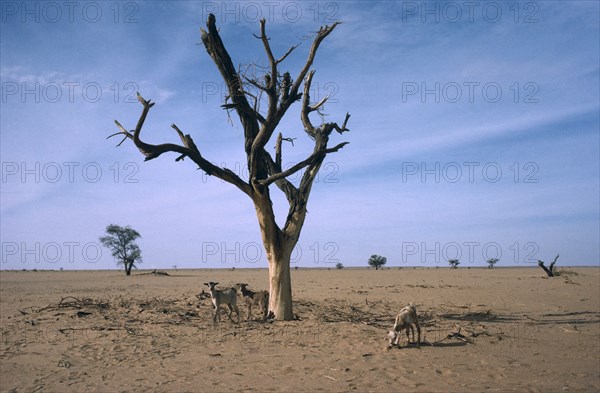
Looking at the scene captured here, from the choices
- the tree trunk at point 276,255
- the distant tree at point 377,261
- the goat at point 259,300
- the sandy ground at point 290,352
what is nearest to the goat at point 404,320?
the sandy ground at point 290,352

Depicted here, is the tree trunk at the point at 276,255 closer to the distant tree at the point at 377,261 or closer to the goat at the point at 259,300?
the goat at the point at 259,300

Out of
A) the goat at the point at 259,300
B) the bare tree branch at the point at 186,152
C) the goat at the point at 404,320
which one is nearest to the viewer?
the goat at the point at 404,320

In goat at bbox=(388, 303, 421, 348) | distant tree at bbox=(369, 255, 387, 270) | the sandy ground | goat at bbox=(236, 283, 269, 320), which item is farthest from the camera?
distant tree at bbox=(369, 255, 387, 270)

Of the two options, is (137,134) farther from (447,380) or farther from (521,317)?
(521,317)

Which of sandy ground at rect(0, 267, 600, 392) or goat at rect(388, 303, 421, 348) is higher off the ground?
goat at rect(388, 303, 421, 348)

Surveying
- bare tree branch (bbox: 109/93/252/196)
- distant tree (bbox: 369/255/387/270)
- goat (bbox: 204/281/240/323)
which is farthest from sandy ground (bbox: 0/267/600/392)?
distant tree (bbox: 369/255/387/270)

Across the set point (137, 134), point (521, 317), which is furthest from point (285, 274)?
point (521, 317)

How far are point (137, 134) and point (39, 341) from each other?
17.1 ft

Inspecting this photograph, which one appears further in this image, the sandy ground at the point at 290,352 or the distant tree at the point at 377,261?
the distant tree at the point at 377,261

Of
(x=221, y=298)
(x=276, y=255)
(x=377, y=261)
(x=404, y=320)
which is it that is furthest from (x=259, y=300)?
(x=377, y=261)

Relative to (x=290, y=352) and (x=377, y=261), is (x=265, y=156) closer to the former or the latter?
(x=290, y=352)

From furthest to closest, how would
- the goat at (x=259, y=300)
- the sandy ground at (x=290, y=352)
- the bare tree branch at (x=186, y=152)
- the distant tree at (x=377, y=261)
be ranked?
the distant tree at (x=377, y=261)
the goat at (x=259, y=300)
the bare tree branch at (x=186, y=152)
the sandy ground at (x=290, y=352)

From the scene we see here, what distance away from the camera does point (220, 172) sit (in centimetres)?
1345

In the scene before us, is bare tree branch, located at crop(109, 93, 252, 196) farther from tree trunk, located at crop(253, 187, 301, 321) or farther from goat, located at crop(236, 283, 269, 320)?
goat, located at crop(236, 283, 269, 320)
